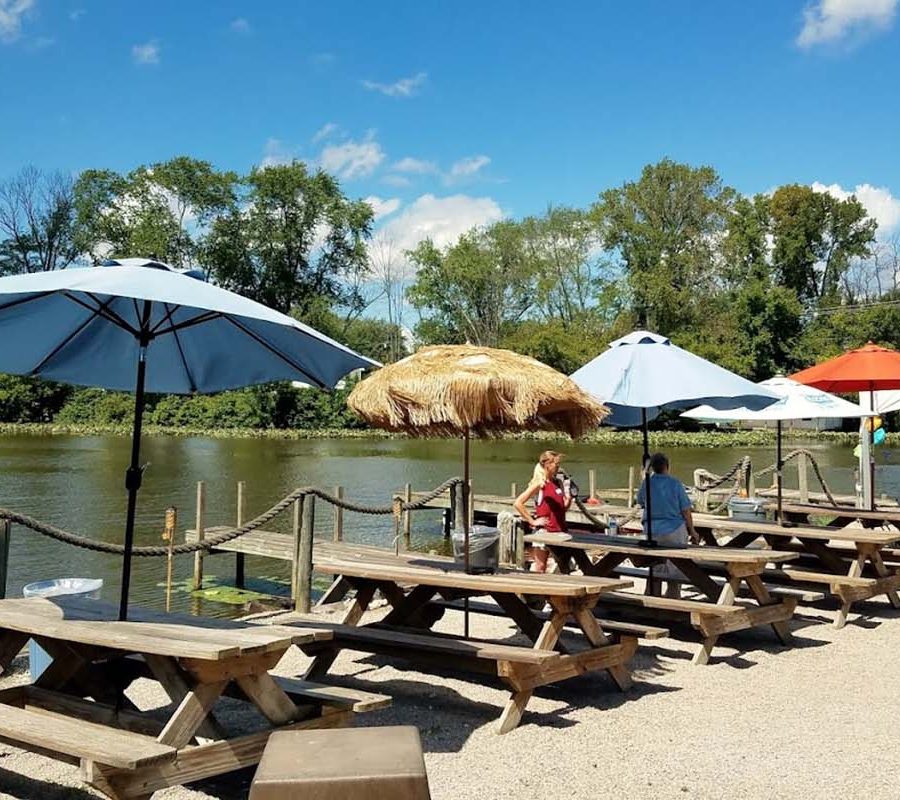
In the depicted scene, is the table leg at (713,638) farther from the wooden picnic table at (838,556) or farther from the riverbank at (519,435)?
the riverbank at (519,435)

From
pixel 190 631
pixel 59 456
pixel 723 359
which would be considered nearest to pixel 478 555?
pixel 190 631

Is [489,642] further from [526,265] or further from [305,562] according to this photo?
[526,265]

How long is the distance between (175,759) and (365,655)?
3646 mm

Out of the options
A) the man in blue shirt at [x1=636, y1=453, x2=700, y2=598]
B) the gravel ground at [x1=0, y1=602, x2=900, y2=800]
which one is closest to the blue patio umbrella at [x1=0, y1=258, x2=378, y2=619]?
the gravel ground at [x1=0, y1=602, x2=900, y2=800]

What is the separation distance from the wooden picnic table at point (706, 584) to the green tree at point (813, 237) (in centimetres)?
6045

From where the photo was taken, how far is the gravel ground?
4742 millimetres

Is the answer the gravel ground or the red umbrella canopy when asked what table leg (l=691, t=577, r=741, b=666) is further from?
the red umbrella canopy

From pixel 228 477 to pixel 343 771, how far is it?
1043 inches

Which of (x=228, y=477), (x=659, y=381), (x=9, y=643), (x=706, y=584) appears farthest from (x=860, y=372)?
(x=228, y=477)

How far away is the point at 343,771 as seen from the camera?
197cm

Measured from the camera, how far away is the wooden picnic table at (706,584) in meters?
7.40

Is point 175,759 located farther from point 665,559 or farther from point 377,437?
point 377,437

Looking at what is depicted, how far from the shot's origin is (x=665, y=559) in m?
7.77

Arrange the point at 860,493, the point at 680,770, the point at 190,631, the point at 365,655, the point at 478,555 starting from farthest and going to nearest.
A: the point at 860,493, the point at 365,655, the point at 478,555, the point at 680,770, the point at 190,631
